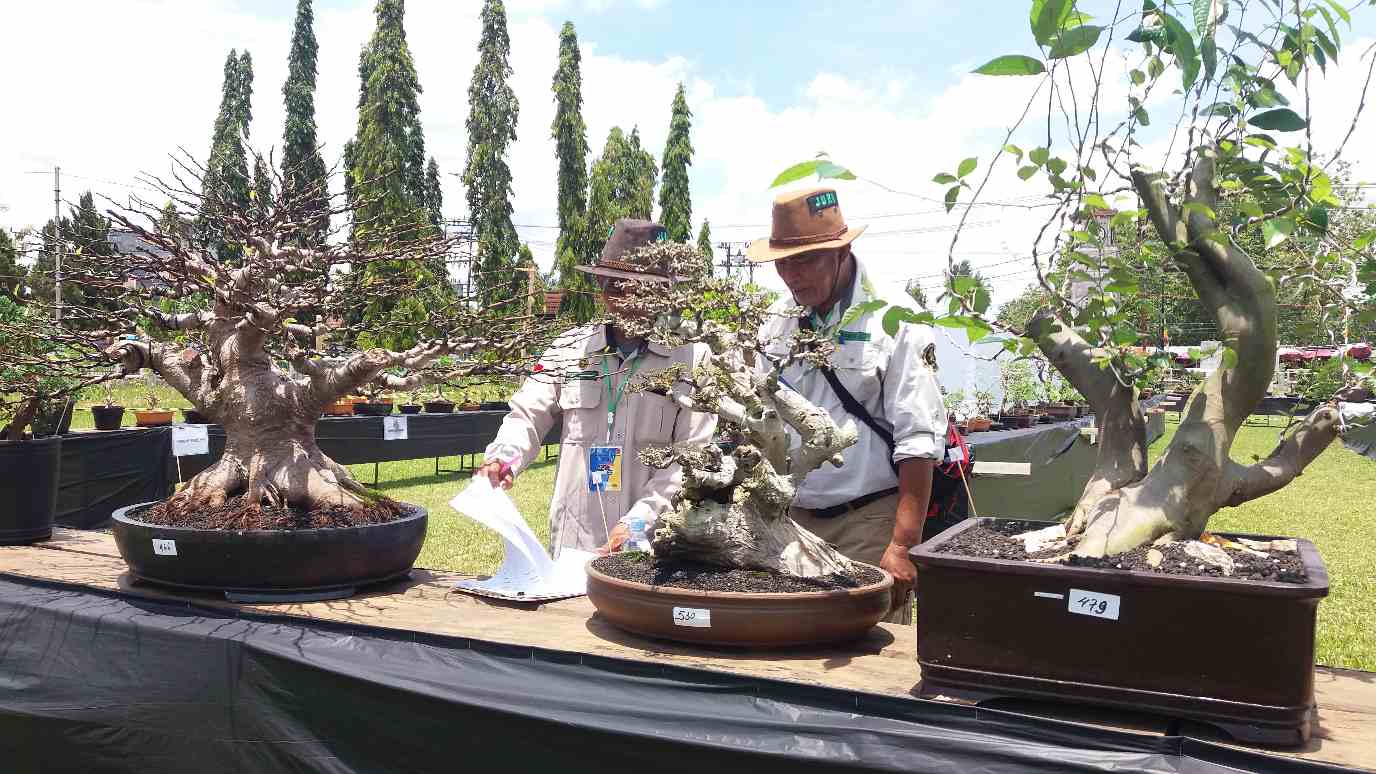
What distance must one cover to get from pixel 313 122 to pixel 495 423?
1890cm

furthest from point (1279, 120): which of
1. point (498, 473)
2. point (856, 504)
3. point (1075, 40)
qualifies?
point (498, 473)

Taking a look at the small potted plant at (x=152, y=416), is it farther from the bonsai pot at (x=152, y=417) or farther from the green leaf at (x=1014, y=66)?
the green leaf at (x=1014, y=66)

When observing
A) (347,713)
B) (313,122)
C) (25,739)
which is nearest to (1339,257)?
(347,713)

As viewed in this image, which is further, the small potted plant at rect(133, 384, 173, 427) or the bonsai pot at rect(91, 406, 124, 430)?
the small potted plant at rect(133, 384, 173, 427)

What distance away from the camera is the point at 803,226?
2.10 metres

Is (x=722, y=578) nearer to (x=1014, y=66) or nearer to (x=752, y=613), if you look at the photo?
(x=752, y=613)

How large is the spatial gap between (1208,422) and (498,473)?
5.15ft

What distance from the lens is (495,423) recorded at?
10531mm

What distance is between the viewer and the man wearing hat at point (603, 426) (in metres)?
2.57

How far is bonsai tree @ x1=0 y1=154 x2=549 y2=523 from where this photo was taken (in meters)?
2.00

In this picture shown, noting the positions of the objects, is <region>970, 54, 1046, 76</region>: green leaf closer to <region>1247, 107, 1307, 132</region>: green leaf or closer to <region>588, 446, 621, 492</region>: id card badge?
<region>1247, 107, 1307, 132</region>: green leaf

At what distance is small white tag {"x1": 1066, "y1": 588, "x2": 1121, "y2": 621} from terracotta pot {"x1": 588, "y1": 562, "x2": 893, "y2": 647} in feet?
1.25

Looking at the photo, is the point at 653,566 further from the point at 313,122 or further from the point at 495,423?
the point at 313,122

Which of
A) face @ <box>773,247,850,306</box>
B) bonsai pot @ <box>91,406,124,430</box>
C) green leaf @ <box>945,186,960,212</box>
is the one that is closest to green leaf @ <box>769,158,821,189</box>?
green leaf @ <box>945,186,960,212</box>
